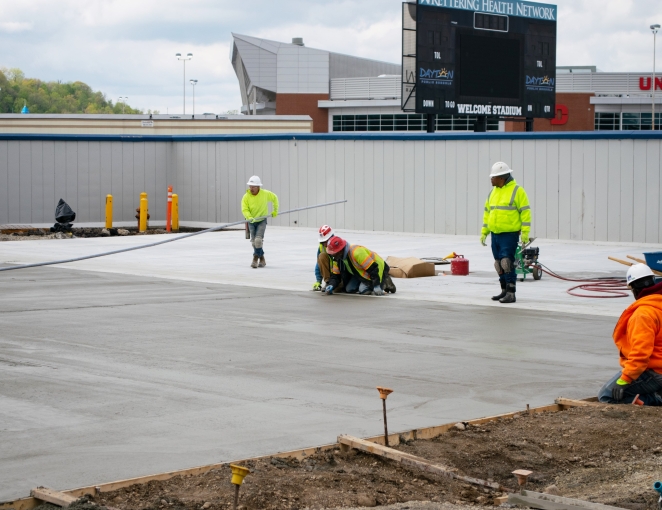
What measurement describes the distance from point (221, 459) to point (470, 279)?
40.4 feet

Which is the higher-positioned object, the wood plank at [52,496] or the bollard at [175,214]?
the bollard at [175,214]

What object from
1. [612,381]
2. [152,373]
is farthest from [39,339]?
[612,381]

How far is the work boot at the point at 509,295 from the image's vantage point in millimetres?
15656

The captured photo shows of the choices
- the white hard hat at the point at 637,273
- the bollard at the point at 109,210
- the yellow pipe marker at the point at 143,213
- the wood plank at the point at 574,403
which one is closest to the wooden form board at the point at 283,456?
the wood plank at the point at 574,403

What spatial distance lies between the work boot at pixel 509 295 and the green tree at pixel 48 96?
121m

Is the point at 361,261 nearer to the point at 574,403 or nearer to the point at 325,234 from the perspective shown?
the point at 325,234

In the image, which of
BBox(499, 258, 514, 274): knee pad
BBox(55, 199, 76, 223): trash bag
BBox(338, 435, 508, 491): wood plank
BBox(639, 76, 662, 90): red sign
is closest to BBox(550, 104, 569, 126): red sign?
BBox(639, 76, 662, 90): red sign

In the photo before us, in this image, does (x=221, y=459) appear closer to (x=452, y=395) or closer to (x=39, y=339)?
(x=452, y=395)

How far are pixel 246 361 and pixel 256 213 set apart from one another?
10001 millimetres

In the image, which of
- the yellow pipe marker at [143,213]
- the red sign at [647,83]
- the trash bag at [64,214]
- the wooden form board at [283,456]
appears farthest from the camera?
the red sign at [647,83]

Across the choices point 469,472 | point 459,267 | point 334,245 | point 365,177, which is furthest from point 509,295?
point 365,177

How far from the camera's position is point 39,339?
39.8ft

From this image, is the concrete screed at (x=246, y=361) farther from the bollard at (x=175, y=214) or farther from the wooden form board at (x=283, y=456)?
the bollard at (x=175, y=214)

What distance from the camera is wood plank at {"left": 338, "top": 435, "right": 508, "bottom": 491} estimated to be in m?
6.36
